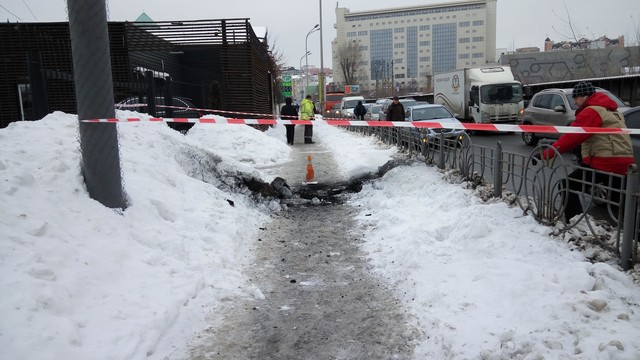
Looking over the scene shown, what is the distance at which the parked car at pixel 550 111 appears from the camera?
45.4 ft

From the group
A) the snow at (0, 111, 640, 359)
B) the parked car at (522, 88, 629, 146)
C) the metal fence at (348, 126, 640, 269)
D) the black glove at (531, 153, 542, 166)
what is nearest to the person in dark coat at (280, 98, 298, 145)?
the parked car at (522, 88, 629, 146)

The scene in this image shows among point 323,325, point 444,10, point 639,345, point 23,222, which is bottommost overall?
point 323,325

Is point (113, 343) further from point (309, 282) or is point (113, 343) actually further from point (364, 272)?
point (364, 272)

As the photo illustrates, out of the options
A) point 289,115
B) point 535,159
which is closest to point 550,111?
point 535,159

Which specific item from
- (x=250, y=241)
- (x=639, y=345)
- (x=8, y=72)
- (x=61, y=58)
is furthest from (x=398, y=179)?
(x=8, y=72)

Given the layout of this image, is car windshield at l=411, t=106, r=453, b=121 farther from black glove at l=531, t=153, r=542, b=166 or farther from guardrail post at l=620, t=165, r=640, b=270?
guardrail post at l=620, t=165, r=640, b=270

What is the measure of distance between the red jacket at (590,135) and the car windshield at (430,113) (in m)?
11.9

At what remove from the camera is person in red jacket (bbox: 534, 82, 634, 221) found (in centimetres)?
521

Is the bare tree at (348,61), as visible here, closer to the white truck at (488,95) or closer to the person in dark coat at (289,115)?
the white truck at (488,95)

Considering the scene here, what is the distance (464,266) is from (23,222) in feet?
13.2

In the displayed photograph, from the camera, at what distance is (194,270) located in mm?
4844

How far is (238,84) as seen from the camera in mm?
21906

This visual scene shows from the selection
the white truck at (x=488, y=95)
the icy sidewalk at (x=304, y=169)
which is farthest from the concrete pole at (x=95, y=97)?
the white truck at (x=488, y=95)

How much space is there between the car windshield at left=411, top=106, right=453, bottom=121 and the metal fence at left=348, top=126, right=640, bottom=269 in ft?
29.2
